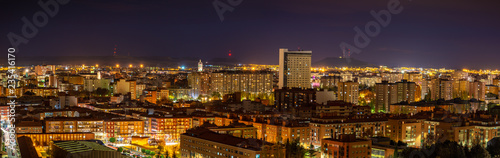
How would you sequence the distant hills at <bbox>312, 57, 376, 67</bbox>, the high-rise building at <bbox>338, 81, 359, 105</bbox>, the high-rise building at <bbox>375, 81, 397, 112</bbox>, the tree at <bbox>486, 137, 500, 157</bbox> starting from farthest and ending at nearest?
the distant hills at <bbox>312, 57, 376, 67</bbox> → the high-rise building at <bbox>338, 81, 359, 105</bbox> → the high-rise building at <bbox>375, 81, 397, 112</bbox> → the tree at <bbox>486, 137, 500, 157</bbox>

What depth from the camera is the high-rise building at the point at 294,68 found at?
910 inches

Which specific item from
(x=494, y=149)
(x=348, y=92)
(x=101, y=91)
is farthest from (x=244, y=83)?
(x=494, y=149)

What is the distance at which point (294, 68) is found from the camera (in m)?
23.3

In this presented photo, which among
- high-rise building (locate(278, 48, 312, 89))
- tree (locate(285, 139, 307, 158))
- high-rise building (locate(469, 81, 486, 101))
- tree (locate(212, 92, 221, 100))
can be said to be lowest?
tree (locate(285, 139, 307, 158))

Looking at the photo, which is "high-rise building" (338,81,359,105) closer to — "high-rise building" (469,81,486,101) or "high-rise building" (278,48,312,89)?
"high-rise building" (278,48,312,89)

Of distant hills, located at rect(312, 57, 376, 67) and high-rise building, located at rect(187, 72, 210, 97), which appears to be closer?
high-rise building, located at rect(187, 72, 210, 97)

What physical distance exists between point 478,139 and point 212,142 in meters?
5.57

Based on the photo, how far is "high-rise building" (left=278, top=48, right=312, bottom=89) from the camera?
23125mm

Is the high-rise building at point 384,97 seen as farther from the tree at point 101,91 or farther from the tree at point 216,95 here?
the tree at point 101,91

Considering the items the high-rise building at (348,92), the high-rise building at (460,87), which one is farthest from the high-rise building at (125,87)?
the high-rise building at (460,87)

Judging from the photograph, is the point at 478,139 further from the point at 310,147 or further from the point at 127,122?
the point at 127,122

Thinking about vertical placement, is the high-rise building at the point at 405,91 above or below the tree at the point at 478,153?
above

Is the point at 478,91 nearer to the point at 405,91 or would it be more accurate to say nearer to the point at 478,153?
the point at 405,91

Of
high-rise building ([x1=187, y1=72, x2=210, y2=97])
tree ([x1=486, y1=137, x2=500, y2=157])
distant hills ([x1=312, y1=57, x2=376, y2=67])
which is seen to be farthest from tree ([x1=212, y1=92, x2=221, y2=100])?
distant hills ([x1=312, y1=57, x2=376, y2=67])
